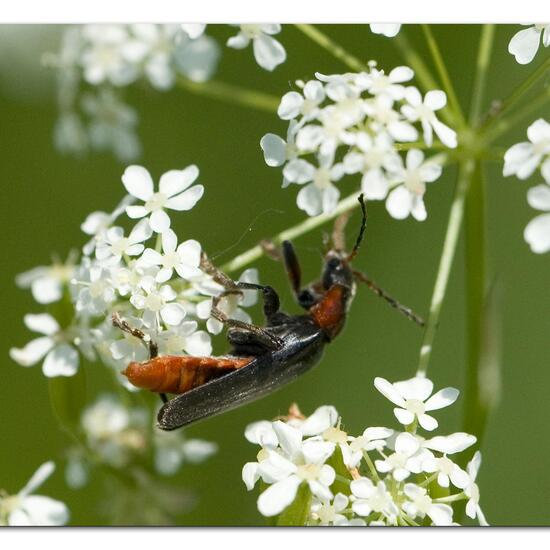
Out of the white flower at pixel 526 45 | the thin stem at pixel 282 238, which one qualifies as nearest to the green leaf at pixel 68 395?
the thin stem at pixel 282 238

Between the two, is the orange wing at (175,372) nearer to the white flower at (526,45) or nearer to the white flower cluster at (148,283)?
the white flower cluster at (148,283)

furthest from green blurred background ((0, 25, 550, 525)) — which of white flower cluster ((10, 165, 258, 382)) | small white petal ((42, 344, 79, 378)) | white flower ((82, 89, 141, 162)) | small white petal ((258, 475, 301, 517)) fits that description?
small white petal ((258, 475, 301, 517))

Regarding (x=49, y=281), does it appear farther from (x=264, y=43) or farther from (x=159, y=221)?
(x=264, y=43)

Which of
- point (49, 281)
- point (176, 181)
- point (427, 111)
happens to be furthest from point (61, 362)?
point (427, 111)

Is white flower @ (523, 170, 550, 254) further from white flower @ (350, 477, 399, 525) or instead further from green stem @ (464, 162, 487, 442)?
white flower @ (350, 477, 399, 525)

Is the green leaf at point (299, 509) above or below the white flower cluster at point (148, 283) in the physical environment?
below

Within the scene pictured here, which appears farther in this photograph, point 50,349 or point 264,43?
point 50,349

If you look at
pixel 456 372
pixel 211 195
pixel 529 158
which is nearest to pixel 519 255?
pixel 456 372

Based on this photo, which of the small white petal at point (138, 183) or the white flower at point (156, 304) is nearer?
the white flower at point (156, 304)
